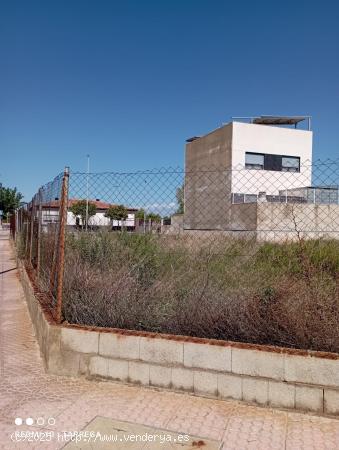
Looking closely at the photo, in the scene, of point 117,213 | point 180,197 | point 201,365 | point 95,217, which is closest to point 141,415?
point 201,365

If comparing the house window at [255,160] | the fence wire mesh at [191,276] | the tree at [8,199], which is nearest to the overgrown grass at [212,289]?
the fence wire mesh at [191,276]

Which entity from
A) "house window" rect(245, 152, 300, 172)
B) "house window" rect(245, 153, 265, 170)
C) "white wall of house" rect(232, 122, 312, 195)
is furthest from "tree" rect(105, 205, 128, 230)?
"house window" rect(245, 152, 300, 172)

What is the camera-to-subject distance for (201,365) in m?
3.57

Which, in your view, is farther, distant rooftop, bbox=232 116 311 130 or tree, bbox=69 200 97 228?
distant rooftop, bbox=232 116 311 130

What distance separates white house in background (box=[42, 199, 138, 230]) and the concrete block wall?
148cm

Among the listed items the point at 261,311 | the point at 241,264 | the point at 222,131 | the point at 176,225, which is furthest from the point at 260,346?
the point at 222,131

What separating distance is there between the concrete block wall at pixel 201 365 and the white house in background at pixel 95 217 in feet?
4.87

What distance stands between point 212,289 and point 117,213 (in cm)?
180

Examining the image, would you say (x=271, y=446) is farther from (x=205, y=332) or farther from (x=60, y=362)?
(x=60, y=362)

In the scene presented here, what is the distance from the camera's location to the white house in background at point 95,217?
496cm

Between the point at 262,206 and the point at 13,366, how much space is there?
13.1 meters

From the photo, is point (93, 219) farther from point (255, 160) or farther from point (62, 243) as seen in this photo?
point (255, 160)

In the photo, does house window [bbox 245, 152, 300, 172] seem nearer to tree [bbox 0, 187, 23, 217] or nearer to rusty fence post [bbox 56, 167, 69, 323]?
rusty fence post [bbox 56, 167, 69, 323]

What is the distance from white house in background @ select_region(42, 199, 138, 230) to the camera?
496 centimetres
